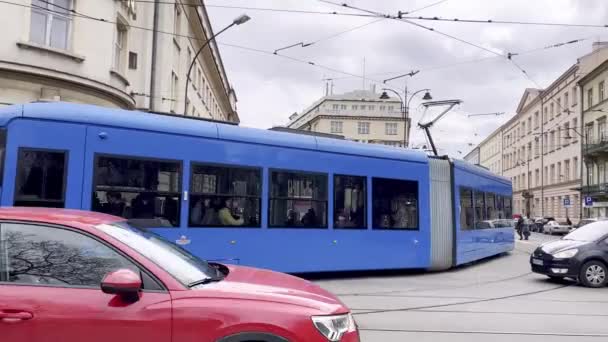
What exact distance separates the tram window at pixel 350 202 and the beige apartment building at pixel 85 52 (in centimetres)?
919

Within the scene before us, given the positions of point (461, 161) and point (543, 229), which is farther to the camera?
point (543, 229)

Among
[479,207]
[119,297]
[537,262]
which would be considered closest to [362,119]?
[479,207]

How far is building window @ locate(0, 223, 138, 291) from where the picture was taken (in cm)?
346

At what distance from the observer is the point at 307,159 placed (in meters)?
11.3

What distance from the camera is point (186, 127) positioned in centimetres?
980

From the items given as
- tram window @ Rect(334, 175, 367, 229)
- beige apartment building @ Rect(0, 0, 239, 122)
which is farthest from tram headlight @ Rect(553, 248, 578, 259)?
beige apartment building @ Rect(0, 0, 239, 122)

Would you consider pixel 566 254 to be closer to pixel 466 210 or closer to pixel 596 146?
pixel 466 210

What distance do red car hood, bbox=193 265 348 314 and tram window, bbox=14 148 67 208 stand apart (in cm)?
→ 511

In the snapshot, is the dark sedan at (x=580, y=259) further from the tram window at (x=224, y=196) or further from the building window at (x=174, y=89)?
the building window at (x=174, y=89)

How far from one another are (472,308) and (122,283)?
7099mm

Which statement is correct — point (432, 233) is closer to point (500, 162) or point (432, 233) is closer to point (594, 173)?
point (594, 173)

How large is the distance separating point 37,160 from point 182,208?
244 centimetres

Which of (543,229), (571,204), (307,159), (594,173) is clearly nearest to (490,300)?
(307,159)

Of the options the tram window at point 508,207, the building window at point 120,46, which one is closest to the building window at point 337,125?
the tram window at point 508,207
